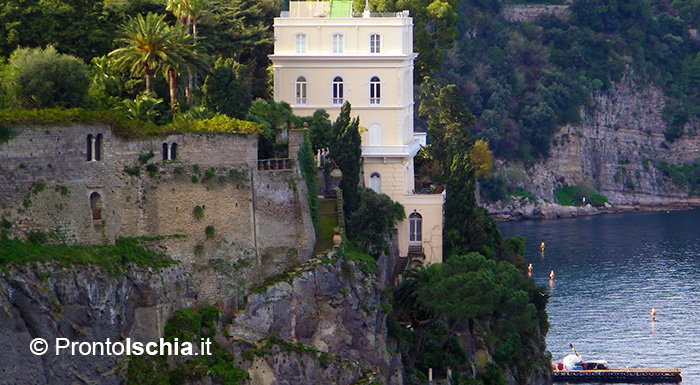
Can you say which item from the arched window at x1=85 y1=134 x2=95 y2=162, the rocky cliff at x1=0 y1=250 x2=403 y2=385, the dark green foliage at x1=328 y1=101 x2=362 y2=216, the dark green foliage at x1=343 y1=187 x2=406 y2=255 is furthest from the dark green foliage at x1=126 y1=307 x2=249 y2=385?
the dark green foliage at x1=328 y1=101 x2=362 y2=216

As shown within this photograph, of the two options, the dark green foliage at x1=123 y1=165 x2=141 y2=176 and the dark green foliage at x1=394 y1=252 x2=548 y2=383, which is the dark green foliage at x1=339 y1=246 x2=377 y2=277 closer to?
the dark green foliage at x1=394 y1=252 x2=548 y2=383

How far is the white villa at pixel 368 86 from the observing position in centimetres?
11012

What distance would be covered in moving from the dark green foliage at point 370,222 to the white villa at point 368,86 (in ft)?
19.2

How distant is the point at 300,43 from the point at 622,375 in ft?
124

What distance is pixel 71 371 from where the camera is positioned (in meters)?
77.6

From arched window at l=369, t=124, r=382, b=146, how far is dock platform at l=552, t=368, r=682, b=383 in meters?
28.1

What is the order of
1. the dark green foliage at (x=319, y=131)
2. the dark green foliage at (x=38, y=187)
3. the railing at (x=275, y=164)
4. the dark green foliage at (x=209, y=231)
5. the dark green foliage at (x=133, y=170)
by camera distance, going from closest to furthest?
the dark green foliage at (x=38, y=187) < the dark green foliage at (x=133, y=170) < the dark green foliage at (x=209, y=231) < the railing at (x=275, y=164) < the dark green foliage at (x=319, y=131)

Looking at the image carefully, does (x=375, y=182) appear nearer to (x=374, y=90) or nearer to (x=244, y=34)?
(x=374, y=90)

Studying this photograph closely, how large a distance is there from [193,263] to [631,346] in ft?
202

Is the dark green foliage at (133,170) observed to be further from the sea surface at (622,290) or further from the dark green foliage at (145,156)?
the sea surface at (622,290)

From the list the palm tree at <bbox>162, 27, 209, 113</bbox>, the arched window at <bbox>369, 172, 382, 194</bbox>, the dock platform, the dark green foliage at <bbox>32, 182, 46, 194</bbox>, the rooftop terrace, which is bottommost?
the dock platform

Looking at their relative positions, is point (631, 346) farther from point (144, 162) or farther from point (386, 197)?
point (144, 162)

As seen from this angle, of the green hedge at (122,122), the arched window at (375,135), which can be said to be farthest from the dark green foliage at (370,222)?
the green hedge at (122,122)

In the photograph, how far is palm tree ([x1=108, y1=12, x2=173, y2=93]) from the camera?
9131 centimetres
